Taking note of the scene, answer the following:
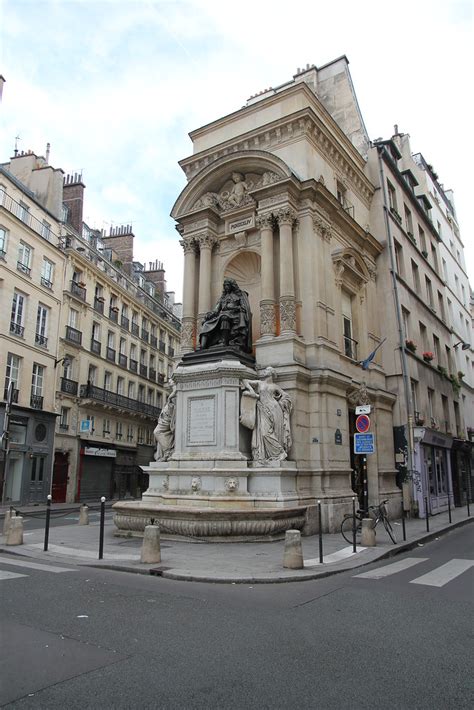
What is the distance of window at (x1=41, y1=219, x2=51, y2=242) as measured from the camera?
29.8m

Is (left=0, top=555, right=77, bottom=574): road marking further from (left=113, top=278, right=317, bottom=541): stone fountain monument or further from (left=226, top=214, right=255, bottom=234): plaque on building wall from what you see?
(left=226, top=214, right=255, bottom=234): plaque on building wall

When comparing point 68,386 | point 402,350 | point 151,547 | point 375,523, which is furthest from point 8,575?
point 68,386

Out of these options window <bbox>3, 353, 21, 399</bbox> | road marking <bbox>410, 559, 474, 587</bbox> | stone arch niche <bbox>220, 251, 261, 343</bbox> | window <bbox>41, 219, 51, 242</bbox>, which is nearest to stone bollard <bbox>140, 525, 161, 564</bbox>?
road marking <bbox>410, 559, 474, 587</bbox>

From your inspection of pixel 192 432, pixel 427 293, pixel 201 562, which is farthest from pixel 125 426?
pixel 201 562

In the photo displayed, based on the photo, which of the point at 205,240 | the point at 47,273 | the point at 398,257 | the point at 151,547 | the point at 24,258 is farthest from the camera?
the point at 47,273

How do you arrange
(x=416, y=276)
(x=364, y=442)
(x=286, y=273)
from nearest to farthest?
(x=364, y=442)
(x=286, y=273)
(x=416, y=276)

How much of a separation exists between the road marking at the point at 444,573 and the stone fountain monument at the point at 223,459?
3.71 m

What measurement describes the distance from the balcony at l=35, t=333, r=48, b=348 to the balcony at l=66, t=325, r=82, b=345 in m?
2.24

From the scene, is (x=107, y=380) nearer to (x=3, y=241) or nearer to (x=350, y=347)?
(x=3, y=241)

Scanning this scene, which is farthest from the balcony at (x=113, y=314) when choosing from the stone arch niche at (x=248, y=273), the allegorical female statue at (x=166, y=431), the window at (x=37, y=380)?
the allegorical female statue at (x=166, y=431)

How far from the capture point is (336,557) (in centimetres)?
976

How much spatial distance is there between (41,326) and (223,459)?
794 inches

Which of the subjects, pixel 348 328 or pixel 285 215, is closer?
pixel 285 215

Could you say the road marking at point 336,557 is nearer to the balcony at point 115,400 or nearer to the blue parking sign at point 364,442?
the blue parking sign at point 364,442
